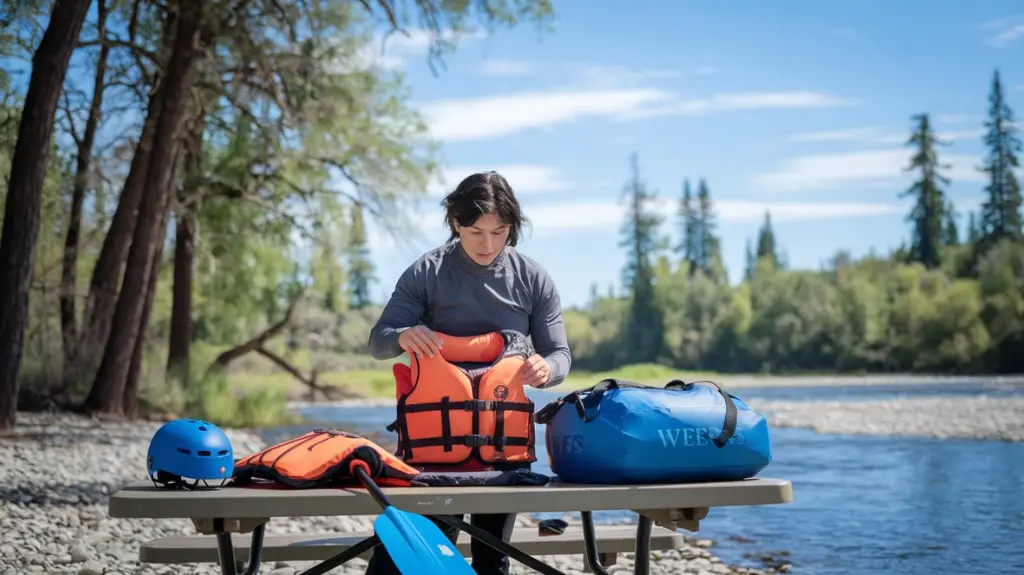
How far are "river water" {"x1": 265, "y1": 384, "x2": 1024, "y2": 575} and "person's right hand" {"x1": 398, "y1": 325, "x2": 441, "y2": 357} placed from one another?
17.0ft

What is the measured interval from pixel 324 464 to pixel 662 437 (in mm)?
942

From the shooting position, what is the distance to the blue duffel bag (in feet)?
10.8

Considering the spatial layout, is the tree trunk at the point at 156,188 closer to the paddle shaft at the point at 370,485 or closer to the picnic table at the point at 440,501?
the picnic table at the point at 440,501

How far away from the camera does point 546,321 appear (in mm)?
3779

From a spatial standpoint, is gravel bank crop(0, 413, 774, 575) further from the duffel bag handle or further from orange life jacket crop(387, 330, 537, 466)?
the duffel bag handle

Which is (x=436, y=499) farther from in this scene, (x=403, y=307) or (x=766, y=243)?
(x=766, y=243)

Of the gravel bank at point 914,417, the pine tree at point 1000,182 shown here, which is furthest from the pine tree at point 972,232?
the gravel bank at point 914,417

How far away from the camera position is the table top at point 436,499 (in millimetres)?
3082

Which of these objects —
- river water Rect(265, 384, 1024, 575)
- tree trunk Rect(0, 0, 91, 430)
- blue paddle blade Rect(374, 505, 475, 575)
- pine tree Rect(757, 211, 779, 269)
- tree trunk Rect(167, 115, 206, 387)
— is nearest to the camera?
blue paddle blade Rect(374, 505, 475, 575)

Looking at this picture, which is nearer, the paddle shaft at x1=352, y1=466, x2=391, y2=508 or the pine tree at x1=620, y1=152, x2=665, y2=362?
the paddle shaft at x1=352, y1=466, x2=391, y2=508

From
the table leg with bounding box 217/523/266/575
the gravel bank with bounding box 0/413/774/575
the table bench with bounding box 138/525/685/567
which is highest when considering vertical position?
the table leg with bounding box 217/523/266/575

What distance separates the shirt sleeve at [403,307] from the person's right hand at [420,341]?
0.08 meters

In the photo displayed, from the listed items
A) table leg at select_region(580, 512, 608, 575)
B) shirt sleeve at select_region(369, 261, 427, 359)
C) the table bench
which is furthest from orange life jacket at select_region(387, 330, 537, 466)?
the table bench

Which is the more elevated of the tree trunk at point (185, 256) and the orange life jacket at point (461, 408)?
the tree trunk at point (185, 256)
